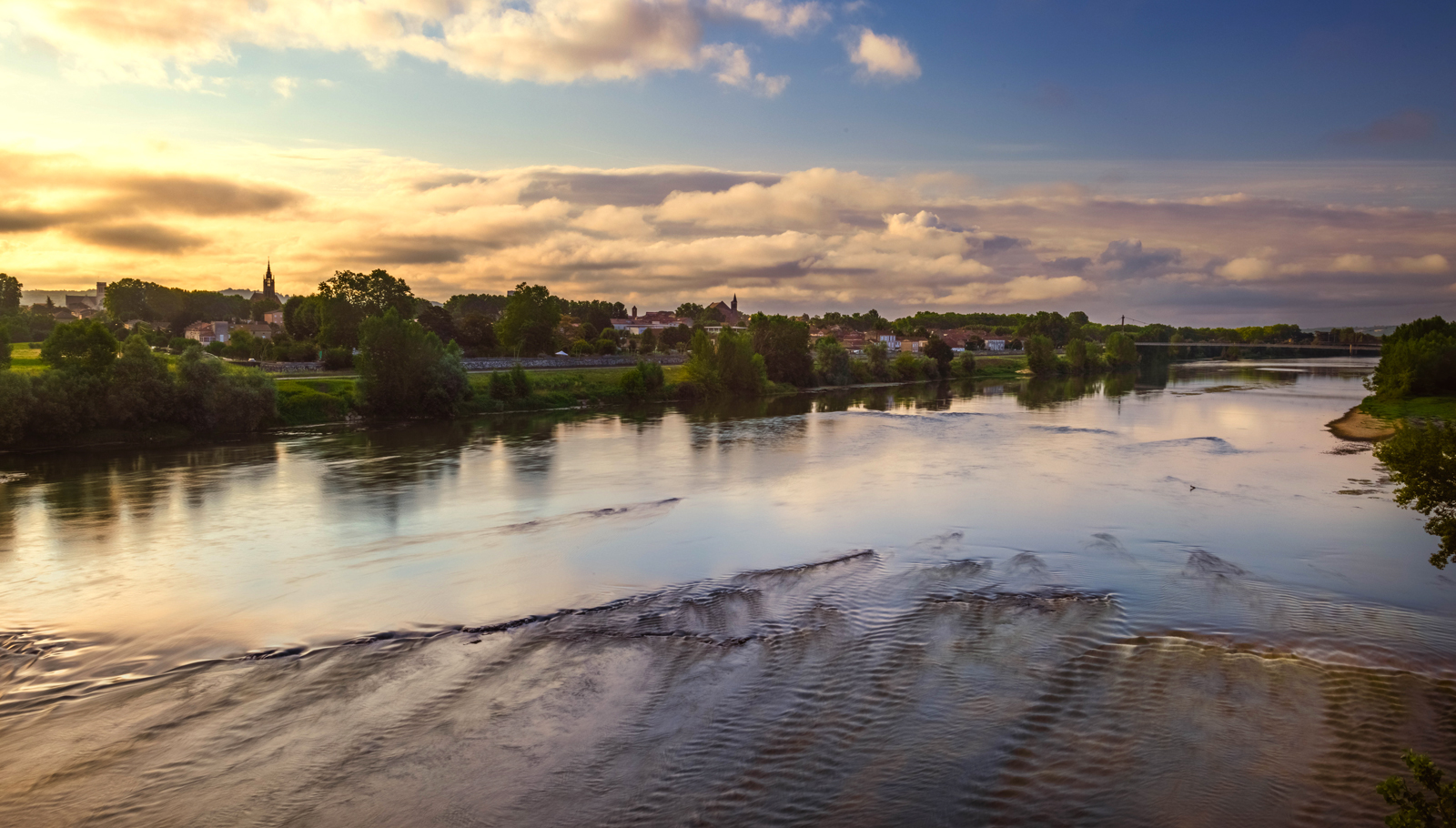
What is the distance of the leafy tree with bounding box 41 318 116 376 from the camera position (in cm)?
3422

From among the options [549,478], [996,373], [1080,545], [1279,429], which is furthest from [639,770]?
[996,373]

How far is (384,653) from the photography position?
1191cm

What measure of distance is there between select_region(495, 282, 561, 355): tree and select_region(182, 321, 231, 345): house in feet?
138

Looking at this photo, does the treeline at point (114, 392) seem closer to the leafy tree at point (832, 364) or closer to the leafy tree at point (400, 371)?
the leafy tree at point (400, 371)

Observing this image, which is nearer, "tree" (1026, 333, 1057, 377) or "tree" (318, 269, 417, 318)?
"tree" (318, 269, 417, 318)

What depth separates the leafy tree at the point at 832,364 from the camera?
74250 millimetres

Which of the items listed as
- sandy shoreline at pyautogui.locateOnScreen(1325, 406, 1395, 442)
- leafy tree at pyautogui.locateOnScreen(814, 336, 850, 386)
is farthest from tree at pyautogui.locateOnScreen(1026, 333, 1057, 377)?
sandy shoreline at pyautogui.locateOnScreen(1325, 406, 1395, 442)

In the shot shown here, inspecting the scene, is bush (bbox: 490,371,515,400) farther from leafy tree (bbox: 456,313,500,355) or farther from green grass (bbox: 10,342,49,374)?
leafy tree (bbox: 456,313,500,355)

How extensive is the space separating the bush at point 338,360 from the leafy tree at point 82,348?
23196mm

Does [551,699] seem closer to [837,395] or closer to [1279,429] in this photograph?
[1279,429]

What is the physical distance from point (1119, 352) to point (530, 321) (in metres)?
79.7

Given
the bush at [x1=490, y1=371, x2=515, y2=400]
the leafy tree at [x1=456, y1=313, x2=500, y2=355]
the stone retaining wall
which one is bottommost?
the bush at [x1=490, y1=371, x2=515, y2=400]

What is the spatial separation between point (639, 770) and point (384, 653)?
5094 mm

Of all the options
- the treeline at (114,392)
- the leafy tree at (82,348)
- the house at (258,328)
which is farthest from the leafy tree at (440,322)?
the house at (258,328)
